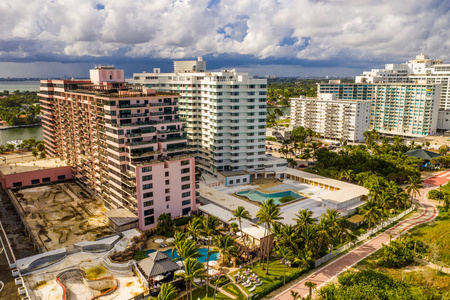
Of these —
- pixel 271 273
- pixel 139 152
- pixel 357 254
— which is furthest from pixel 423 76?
pixel 139 152

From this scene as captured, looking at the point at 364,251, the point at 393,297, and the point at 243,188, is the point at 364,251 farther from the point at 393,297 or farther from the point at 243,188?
the point at 243,188

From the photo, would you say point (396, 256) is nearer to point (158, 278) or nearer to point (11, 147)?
point (158, 278)

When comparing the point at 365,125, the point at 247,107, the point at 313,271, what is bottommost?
the point at 313,271

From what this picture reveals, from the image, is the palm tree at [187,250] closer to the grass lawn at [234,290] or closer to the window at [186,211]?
the grass lawn at [234,290]

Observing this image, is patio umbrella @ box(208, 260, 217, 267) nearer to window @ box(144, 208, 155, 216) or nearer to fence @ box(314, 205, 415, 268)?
fence @ box(314, 205, 415, 268)

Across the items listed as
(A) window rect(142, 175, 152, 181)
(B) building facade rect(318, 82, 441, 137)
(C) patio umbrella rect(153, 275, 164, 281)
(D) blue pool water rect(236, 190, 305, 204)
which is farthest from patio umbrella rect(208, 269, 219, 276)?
(B) building facade rect(318, 82, 441, 137)

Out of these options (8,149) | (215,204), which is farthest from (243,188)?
(8,149)
